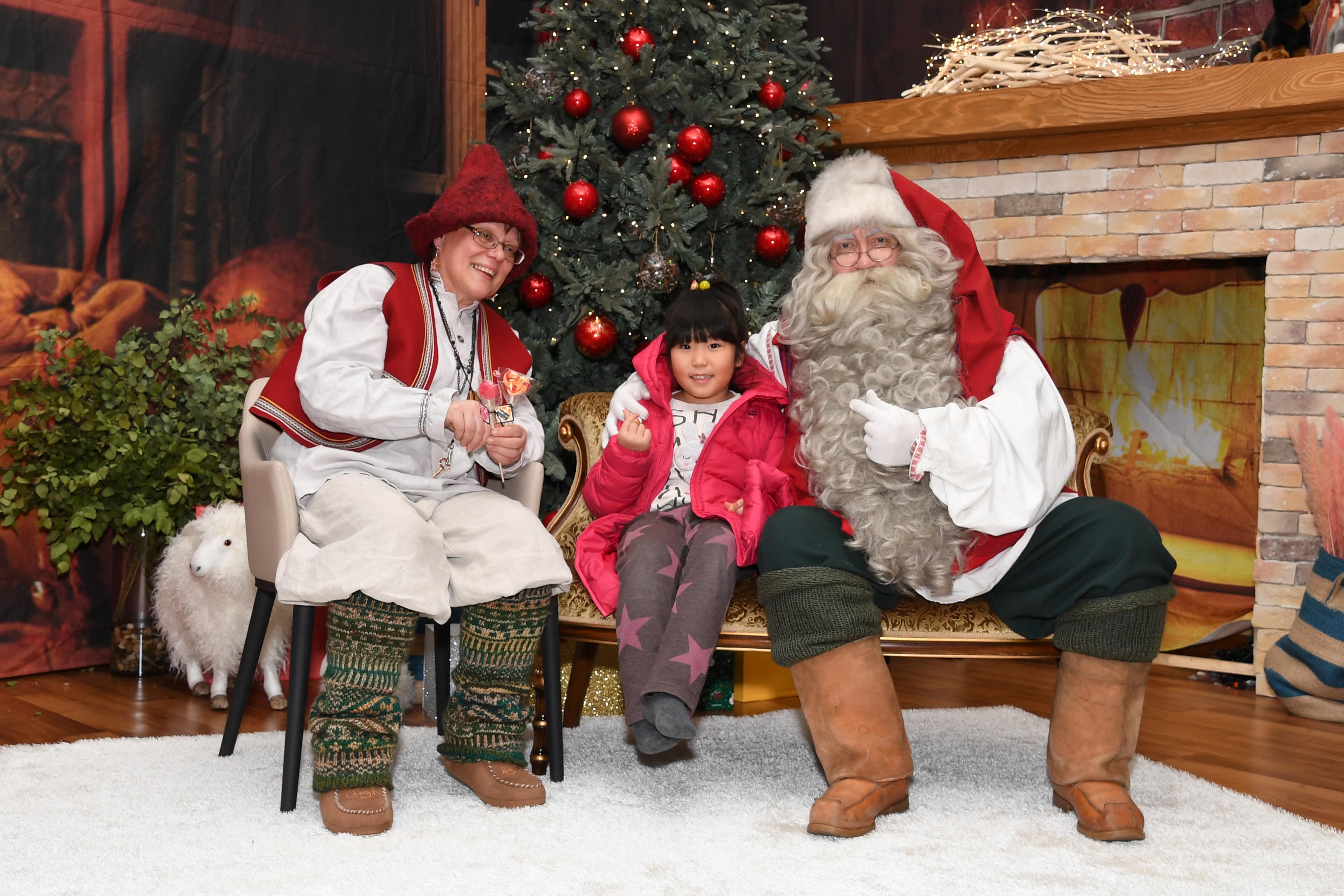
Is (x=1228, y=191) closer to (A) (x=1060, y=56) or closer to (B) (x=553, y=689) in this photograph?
(A) (x=1060, y=56)

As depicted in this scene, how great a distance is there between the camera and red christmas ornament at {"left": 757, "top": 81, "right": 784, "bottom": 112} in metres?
3.59

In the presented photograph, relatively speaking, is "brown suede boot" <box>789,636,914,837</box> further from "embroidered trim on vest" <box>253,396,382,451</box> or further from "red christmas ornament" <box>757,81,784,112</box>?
"red christmas ornament" <box>757,81,784,112</box>

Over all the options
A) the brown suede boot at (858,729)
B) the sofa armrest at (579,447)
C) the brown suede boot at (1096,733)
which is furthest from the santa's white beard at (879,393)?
the sofa armrest at (579,447)

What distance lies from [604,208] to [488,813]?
1940 millimetres

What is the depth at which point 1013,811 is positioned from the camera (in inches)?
95.9

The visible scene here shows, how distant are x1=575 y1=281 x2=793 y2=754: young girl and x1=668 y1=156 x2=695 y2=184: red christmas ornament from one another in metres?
0.73

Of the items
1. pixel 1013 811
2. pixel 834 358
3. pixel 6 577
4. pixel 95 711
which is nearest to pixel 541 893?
pixel 1013 811

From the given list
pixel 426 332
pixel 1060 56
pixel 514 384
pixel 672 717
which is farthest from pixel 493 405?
pixel 1060 56

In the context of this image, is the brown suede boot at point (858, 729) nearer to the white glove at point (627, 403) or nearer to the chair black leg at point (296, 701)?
the white glove at point (627, 403)

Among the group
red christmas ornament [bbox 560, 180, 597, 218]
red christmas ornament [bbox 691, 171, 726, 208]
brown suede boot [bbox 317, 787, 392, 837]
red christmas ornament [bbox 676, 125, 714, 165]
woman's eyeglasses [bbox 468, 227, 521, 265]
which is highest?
red christmas ornament [bbox 676, 125, 714, 165]

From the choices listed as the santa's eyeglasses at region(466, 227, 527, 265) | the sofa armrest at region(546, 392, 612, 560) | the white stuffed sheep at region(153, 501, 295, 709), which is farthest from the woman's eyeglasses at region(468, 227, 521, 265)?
the white stuffed sheep at region(153, 501, 295, 709)

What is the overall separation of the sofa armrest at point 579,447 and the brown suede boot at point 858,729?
2.78 feet

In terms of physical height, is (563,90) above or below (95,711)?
above

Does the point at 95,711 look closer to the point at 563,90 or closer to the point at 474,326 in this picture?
the point at 474,326
